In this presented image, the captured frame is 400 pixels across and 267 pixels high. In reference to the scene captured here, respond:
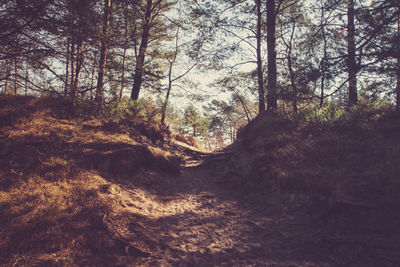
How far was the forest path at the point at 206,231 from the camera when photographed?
3.56 metres

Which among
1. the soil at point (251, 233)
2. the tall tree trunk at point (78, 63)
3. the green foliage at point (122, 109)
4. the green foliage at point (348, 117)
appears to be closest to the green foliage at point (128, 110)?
the green foliage at point (122, 109)

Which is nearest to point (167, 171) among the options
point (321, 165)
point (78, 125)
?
point (78, 125)

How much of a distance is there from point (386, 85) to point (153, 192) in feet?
29.2

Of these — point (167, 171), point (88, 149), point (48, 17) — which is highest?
point (48, 17)

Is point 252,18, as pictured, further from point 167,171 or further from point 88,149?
point 88,149

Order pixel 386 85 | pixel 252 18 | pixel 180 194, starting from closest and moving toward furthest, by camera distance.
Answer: pixel 386 85 → pixel 180 194 → pixel 252 18

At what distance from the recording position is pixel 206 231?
4.56 meters

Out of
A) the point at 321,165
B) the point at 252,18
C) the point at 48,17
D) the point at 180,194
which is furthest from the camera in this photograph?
the point at 252,18

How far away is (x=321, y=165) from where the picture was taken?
5535 millimetres

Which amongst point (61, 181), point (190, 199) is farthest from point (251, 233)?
point (61, 181)

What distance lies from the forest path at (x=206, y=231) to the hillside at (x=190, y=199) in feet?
0.09

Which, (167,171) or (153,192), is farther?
(167,171)

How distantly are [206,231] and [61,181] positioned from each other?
381 centimetres

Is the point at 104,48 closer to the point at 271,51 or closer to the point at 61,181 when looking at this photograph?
the point at 61,181
